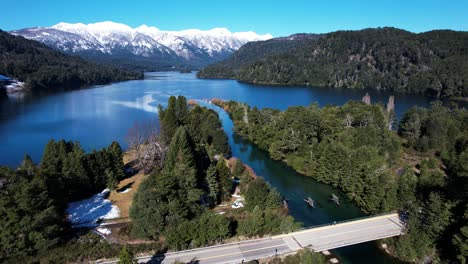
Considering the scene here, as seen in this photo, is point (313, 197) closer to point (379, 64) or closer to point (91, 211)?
point (91, 211)

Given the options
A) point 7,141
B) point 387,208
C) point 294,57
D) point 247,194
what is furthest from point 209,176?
point 294,57

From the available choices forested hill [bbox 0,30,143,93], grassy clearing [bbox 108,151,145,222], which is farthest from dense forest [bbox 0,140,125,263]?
forested hill [bbox 0,30,143,93]

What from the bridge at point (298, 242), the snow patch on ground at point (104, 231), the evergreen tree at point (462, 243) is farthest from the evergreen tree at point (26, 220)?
the evergreen tree at point (462, 243)

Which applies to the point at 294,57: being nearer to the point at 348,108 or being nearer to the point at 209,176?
the point at 348,108

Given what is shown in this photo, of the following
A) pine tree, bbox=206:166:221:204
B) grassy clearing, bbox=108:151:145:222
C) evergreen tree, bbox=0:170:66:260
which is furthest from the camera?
pine tree, bbox=206:166:221:204

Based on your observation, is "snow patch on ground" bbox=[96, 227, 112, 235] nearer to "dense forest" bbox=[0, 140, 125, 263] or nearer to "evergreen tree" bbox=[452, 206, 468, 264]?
"dense forest" bbox=[0, 140, 125, 263]

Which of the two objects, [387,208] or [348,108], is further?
[348,108]
